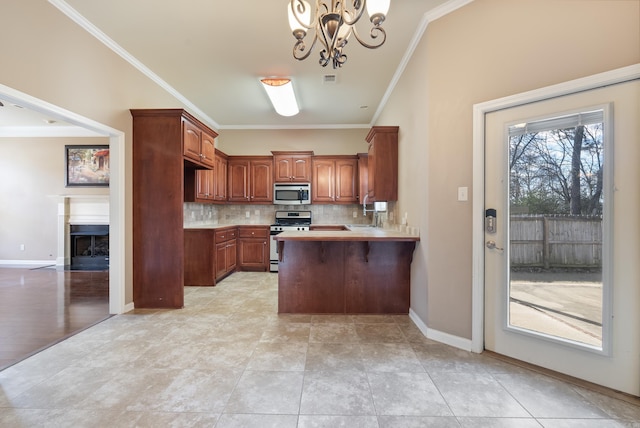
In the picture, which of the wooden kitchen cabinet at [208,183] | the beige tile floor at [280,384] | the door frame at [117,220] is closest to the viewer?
the beige tile floor at [280,384]

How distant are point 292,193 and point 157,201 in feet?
8.82

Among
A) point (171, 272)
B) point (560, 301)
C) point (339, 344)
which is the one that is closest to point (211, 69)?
point (171, 272)

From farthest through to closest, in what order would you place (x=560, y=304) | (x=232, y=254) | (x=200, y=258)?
(x=232, y=254), (x=200, y=258), (x=560, y=304)

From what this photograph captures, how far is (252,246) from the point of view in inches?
210

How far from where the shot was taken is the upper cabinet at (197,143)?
3.30m

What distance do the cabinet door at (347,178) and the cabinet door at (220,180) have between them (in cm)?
233

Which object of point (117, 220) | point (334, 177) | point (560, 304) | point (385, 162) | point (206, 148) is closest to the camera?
point (560, 304)

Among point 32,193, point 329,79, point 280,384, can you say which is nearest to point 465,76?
point 329,79

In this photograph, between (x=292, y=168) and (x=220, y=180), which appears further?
(x=292, y=168)

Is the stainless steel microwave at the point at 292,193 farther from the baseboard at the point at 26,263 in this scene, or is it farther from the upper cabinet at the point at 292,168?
the baseboard at the point at 26,263

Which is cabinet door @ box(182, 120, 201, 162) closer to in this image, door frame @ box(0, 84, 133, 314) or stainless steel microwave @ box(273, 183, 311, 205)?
door frame @ box(0, 84, 133, 314)

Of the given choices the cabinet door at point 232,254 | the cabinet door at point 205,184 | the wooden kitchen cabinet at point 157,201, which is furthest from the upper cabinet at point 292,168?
the wooden kitchen cabinet at point 157,201

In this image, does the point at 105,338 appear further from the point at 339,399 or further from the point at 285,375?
the point at 339,399

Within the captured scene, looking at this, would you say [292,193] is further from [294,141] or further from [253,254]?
[253,254]
